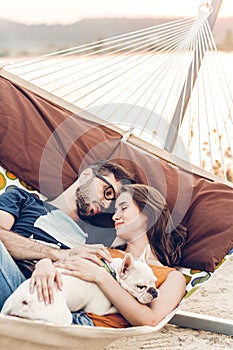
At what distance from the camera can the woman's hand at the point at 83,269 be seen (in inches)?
50.6

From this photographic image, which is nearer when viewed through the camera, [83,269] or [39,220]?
[83,269]

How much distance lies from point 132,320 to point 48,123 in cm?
62

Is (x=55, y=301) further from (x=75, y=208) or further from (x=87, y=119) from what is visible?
(x=87, y=119)

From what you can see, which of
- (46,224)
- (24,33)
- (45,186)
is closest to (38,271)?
(46,224)

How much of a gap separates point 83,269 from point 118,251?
0.15 metres

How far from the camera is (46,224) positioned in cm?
146

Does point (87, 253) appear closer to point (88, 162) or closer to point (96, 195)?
point (96, 195)

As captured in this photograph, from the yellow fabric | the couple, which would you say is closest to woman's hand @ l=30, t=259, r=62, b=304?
the couple

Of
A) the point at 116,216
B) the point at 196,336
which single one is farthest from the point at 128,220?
the point at 196,336

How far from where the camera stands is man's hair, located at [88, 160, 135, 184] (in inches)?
60.4

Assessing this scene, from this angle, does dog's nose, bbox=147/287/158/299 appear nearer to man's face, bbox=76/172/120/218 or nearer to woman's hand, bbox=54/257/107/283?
woman's hand, bbox=54/257/107/283

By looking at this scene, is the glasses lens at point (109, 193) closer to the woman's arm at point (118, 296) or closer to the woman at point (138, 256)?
the woman at point (138, 256)

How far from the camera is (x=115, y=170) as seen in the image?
1.55 m

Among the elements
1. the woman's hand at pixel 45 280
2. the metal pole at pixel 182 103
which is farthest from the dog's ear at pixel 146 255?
the metal pole at pixel 182 103
